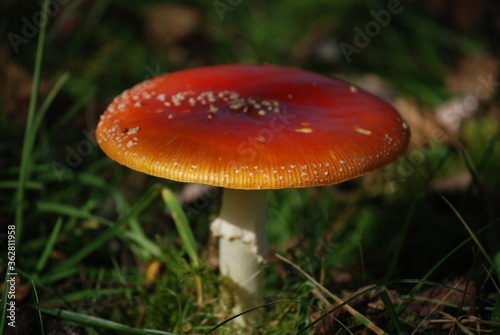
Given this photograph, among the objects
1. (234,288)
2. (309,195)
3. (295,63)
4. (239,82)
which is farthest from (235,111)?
(295,63)

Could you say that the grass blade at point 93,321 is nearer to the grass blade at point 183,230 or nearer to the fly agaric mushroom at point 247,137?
the grass blade at point 183,230

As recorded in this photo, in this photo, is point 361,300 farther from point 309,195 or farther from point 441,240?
point 309,195

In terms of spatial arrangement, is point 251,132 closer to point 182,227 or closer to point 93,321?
point 182,227

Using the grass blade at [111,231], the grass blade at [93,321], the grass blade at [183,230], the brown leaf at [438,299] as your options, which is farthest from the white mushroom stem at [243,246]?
the brown leaf at [438,299]

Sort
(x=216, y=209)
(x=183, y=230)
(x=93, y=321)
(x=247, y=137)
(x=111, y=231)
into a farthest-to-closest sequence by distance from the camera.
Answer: (x=216, y=209) → (x=183, y=230) → (x=111, y=231) → (x=93, y=321) → (x=247, y=137)

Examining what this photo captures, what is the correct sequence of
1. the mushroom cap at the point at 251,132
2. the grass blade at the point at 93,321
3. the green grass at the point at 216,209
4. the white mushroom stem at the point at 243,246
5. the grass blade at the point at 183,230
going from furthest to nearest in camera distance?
the grass blade at the point at 183,230 → the white mushroom stem at the point at 243,246 → the green grass at the point at 216,209 → the grass blade at the point at 93,321 → the mushroom cap at the point at 251,132

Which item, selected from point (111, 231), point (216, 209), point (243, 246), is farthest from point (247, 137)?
point (216, 209)

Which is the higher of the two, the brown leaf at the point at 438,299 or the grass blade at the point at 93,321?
the brown leaf at the point at 438,299

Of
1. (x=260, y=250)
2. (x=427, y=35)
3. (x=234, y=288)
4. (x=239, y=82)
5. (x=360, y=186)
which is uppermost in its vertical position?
(x=239, y=82)
